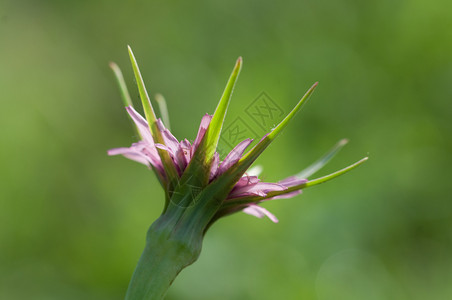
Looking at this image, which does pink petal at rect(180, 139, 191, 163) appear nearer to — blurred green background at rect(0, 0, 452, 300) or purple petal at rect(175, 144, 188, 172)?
purple petal at rect(175, 144, 188, 172)

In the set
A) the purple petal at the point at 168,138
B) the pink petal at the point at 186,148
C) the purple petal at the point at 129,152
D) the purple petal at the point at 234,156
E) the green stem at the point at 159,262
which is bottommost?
the green stem at the point at 159,262

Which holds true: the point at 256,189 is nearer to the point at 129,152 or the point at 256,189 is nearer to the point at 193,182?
the point at 193,182

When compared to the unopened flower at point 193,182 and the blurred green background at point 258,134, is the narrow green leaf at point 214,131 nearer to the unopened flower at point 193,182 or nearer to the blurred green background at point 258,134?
the unopened flower at point 193,182

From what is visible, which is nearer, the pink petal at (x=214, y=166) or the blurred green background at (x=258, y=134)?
the pink petal at (x=214, y=166)

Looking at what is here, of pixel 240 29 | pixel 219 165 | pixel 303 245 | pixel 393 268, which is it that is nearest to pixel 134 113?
pixel 219 165

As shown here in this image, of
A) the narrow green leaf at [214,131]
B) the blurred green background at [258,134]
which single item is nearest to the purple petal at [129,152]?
the narrow green leaf at [214,131]

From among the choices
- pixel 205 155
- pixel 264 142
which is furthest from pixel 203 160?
→ pixel 264 142

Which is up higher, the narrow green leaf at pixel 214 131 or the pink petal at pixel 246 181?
the narrow green leaf at pixel 214 131
